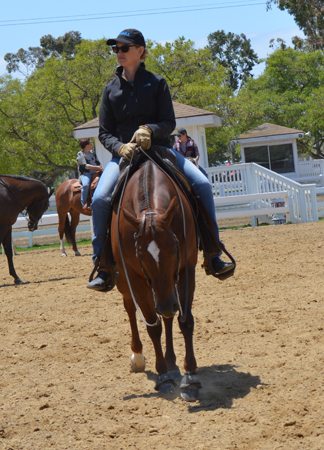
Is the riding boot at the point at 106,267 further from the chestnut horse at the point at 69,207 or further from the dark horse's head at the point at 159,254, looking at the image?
the chestnut horse at the point at 69,207

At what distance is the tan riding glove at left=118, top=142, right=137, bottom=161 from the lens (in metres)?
4.66

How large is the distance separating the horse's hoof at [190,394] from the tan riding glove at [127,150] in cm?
196

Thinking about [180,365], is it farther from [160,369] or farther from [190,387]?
[190,387]

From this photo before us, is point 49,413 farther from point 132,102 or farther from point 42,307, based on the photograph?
point 42,307

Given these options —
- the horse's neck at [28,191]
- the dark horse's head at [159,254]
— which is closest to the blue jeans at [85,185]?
the horse's neck at [28,191]

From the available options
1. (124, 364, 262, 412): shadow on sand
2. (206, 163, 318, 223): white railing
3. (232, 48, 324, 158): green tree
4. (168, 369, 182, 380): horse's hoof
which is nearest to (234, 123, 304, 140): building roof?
(232, 48, 324, 158): green tree

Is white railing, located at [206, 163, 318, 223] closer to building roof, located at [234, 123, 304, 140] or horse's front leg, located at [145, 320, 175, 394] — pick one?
building roof, located at [234, 123, 304, 140]

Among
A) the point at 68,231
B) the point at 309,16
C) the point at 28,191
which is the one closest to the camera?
the point at 28,191

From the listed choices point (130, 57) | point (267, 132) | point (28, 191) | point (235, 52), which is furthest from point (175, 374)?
point (235, 52)

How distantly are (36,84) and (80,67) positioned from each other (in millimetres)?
4533

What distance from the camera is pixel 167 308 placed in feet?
12.5

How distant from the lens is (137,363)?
517cm

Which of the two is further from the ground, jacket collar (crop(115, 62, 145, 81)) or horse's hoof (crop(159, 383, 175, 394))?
jacket collar (crop(115, 62, 145, 81))

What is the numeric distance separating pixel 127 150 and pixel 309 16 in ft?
162
